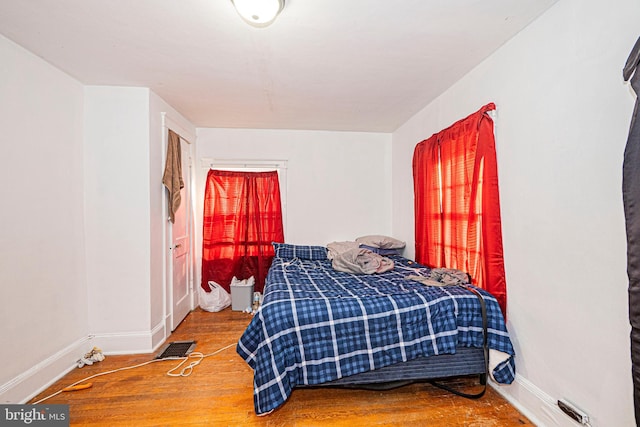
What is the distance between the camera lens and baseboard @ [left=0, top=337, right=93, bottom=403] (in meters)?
1.78

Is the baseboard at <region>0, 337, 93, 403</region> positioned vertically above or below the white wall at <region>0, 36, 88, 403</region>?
below

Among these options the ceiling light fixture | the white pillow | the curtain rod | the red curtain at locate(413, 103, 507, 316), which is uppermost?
the ceiling light fixture

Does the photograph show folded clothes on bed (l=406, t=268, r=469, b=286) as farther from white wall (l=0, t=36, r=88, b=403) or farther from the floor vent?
white wall (l=0, t=36, r=88, b=403)

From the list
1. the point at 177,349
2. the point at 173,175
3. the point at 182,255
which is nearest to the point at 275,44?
the point at 173,175

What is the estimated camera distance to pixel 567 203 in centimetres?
148

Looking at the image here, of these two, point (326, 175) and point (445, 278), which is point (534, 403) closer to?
point (445, 278)

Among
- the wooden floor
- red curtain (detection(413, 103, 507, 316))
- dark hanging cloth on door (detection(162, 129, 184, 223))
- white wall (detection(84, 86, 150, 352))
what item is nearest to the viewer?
the wooden floor

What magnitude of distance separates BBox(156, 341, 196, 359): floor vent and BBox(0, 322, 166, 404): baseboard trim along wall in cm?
11

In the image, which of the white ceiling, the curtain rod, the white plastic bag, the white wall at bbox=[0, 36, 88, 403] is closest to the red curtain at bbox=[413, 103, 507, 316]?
the white ceiling

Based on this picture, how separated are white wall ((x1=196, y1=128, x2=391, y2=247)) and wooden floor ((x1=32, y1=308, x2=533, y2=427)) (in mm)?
2128

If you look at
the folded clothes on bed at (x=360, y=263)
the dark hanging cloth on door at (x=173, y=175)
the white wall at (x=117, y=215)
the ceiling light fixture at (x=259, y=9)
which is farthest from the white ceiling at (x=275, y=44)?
the folded clothes on bed at (x=360, y=263)

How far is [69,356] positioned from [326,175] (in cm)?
321

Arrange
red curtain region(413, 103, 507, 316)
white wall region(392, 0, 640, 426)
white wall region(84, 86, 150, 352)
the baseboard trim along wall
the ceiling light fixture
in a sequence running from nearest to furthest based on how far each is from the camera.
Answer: white wall region(392, 0, 640, 426) < the ceiling light fixture < the baseboard trim along wall < red curtain region(413, 103, 507, 316) < white wall region(84, 86, 150, 352)

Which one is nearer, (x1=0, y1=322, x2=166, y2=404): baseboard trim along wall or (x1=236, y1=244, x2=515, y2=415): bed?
(x1=236, y1=244, x2=515, y2=415): bed
